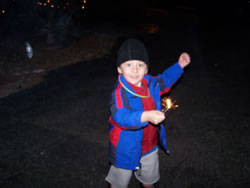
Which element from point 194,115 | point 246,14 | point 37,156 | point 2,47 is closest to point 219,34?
point 246,14

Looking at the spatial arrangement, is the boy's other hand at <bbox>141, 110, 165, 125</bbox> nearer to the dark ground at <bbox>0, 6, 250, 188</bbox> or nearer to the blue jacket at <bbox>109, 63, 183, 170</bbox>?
the blue jacket at <bbox>109, 63, 183, 170</bbox>

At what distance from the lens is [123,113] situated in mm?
2074

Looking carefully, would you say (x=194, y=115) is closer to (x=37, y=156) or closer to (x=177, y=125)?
(x=177, y=125)

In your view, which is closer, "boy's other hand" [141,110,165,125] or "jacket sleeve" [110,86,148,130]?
"boy's other hand" [141,110,165,125]

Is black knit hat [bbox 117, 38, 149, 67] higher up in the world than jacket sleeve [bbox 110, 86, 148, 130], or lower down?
higher up

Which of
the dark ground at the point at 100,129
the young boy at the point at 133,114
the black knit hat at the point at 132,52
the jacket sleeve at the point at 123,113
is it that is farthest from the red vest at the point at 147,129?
the dark ground at the point at 100,129

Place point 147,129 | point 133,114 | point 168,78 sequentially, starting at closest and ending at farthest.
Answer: point 133,114
point 147,129
point 168,78

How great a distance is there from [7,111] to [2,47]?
24.9ft

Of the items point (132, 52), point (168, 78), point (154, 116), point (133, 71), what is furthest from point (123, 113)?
point (168, 78)

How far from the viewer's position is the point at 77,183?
3.37m

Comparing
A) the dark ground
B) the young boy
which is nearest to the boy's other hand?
the young boy

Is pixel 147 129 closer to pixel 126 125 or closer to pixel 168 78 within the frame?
pixel 126 125

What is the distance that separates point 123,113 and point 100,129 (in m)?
2.73

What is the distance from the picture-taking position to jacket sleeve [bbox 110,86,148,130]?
2002mm
